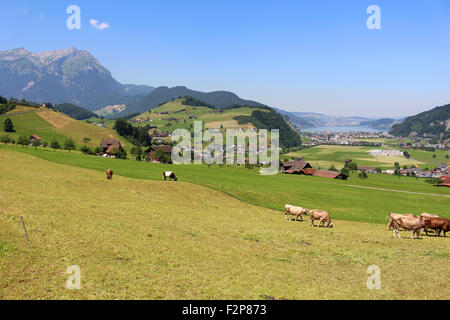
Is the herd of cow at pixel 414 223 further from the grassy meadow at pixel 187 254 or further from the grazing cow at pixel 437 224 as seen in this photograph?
the grassy meadow at pixel 187 254

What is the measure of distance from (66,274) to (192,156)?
124518mm

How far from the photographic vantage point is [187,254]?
17.5m

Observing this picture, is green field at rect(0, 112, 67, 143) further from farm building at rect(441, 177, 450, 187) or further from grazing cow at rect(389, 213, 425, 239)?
farm building at rect(441, 177, 450, 187)

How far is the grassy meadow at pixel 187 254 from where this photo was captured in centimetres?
1323

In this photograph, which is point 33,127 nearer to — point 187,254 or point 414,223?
point 187,254

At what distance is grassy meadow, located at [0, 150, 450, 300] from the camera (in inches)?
521

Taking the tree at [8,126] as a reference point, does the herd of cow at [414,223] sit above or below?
below

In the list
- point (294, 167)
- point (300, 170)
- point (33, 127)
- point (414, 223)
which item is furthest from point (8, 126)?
point (414, 223)

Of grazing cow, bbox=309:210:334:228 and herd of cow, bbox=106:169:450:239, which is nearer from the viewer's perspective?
herd of cow, bbox=106:169:450:239

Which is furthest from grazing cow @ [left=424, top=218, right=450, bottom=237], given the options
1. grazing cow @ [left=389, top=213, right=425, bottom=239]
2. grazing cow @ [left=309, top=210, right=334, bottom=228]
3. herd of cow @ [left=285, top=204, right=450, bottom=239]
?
grazing cow @ [left=309, top=210, right=334, bottom=228]

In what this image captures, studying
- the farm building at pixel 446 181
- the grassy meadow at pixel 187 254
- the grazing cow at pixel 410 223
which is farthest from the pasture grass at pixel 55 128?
the farm building at pixel 446 181

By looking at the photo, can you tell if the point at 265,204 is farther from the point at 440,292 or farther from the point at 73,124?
the point at 73,124
